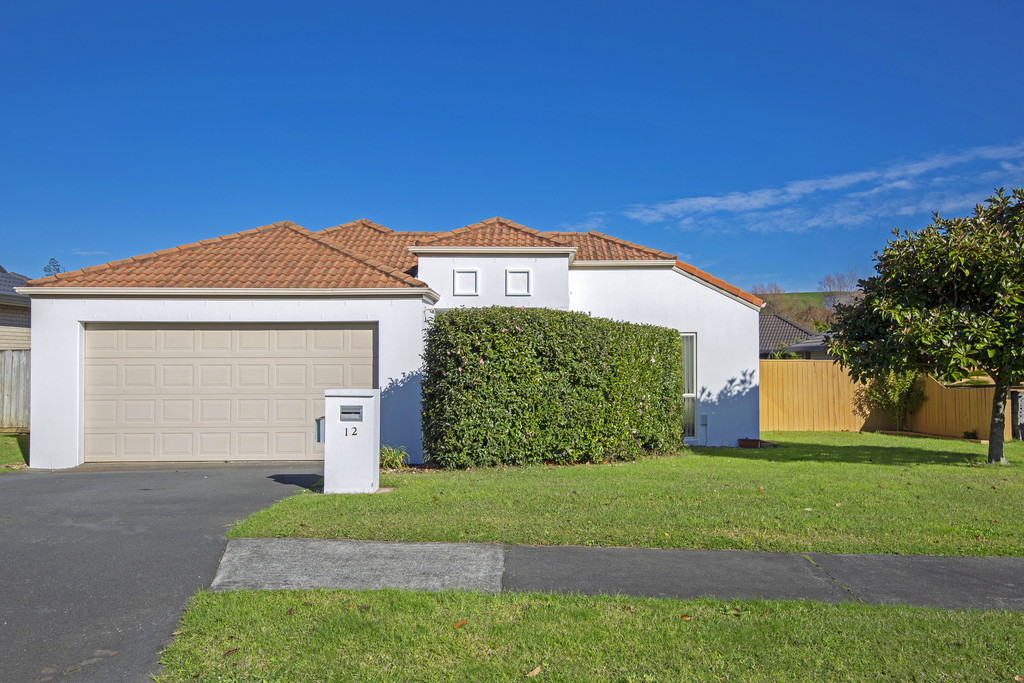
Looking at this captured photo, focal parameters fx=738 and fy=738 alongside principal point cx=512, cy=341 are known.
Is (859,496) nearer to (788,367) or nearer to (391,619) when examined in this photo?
(391,619)

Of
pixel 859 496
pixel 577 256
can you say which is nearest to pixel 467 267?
pixel 577 256

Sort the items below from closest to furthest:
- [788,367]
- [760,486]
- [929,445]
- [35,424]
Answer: [760,486], [35,424], [929,445], [788,367]

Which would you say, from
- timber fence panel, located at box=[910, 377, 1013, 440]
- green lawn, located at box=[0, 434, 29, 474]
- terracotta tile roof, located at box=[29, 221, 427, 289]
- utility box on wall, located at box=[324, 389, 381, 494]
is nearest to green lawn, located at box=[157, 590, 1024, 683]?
utility box on wall, located at box=[324, 389, 381, 494]

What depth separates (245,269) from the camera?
551 inches

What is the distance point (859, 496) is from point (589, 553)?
13.9ft

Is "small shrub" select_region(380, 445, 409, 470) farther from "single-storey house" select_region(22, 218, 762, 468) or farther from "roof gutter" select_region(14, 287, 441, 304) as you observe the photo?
"roof gutter" select_region(14, 287, 441, 304)

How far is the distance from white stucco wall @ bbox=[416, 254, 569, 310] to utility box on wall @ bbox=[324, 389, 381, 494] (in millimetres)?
6261

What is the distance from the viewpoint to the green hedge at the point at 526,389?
37.2 ft

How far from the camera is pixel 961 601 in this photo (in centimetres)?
525

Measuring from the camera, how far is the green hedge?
11328 millimetres

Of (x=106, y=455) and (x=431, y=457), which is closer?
(x=431, y=457)

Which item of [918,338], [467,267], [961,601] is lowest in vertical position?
[961,601]

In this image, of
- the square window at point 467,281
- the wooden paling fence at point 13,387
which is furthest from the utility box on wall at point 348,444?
the wooden paling fence at point 13,387

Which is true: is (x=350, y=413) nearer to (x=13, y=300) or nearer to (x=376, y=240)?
(x=376, y=240)
